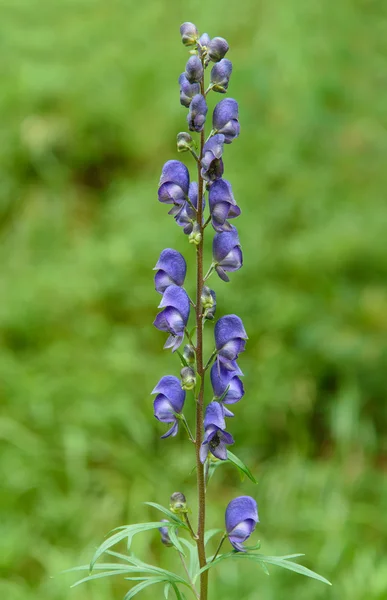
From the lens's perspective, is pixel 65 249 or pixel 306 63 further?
pixel 306 63

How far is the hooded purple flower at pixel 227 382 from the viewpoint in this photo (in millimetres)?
1827

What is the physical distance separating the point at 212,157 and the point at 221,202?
11cm

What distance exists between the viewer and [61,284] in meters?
5.29

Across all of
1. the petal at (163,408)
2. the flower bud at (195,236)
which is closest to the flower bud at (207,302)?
the flower bud at (195,236)

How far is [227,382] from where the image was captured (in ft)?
5.98

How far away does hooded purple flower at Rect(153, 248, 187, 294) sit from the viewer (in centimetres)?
183

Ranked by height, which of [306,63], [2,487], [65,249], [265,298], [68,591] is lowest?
[68,591]

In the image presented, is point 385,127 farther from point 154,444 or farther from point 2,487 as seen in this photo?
point 2,487

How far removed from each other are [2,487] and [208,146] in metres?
2.92

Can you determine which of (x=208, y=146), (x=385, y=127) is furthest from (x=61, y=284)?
(x=208, y=146)

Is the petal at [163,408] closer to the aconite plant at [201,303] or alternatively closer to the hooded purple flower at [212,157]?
the aconite plant at [201,303]

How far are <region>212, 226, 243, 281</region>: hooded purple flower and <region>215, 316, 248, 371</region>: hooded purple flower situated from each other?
0.37 feet

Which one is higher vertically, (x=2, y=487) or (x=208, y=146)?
(x=208, y=146)

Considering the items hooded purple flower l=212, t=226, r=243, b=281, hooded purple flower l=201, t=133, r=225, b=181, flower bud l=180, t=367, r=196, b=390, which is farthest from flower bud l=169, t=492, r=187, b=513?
hooded purple flower l=201, t=133, r=225, b=181
